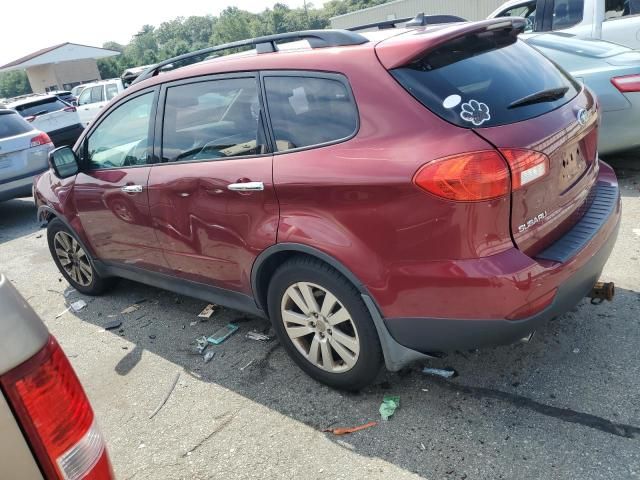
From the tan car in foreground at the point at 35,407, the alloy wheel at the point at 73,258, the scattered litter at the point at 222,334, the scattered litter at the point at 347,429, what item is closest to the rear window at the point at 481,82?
the scattered litter at the point at 347,429

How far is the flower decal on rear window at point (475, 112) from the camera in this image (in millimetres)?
2257

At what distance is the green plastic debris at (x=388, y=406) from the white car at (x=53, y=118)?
12421 millimetres

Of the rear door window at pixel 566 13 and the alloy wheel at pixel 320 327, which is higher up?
the rear door window at pixel 566 13

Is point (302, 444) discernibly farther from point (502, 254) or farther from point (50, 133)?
point (50, 133)

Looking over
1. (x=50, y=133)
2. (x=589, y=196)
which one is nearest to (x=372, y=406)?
(x=589, y=196)

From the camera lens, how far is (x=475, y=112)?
2285mm

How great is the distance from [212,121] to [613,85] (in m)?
4.07

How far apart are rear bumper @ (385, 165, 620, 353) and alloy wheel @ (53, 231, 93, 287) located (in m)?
3.21

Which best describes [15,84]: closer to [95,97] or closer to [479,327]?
[95,97]

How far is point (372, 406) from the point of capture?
2.79 m

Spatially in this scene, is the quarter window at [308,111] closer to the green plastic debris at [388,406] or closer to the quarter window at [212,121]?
the quarter window at [212,121]

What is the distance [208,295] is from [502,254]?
78.5 inches

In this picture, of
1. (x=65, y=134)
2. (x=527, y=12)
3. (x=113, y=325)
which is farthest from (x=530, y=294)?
(x=65, y=134)

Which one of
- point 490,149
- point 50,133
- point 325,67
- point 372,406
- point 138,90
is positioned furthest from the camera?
point 50,133
